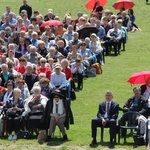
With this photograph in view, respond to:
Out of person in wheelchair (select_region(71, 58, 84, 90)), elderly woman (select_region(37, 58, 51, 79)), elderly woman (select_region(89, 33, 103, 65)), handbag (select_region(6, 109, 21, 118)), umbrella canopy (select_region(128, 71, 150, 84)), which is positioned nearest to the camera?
handbag (select_region(6, 109, 21, 118))

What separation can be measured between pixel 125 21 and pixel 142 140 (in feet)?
51.4

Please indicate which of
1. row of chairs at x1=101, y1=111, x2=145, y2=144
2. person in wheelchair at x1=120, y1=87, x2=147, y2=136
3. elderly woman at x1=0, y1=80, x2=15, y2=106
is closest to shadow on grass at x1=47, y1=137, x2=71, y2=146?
row of chairs at x1=101, y1=111, x2=145, y2=144

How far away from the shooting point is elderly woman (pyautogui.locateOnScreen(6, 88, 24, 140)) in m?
22.0

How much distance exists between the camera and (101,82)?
2803 cm

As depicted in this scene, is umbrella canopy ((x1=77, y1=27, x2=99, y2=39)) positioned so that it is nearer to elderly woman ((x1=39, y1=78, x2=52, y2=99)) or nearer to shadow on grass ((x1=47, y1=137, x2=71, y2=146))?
elderly woman ((x1=39, y1=78, x2=52, y2=99))

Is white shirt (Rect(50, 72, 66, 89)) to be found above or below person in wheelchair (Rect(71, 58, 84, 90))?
below

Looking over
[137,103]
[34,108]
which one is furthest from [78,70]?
[137,103]

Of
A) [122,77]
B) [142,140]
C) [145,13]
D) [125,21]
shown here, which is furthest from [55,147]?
[145,13]

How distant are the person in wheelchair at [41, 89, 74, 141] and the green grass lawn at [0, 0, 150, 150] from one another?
1.32 ft

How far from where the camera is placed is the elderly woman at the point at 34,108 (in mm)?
21828

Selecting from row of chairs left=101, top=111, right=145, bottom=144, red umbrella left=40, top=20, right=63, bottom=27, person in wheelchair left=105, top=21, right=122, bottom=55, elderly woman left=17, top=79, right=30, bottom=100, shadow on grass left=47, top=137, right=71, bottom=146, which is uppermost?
red umbrella left=40, top=20, right=63, bottom=27

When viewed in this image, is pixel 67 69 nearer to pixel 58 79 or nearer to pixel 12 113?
pixel 58 79

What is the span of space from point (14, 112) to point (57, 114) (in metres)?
1.33

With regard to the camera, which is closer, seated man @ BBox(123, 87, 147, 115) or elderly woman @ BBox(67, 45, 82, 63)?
seated man @ BBox(123, 87, 147, 115)
